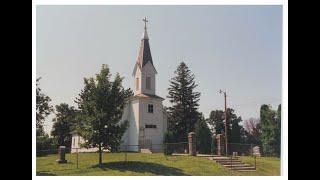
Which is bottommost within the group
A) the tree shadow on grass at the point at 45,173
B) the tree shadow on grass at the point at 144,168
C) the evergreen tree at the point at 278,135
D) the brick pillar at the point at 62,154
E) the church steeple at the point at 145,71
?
the tree shadow on grass at the point at 45,173

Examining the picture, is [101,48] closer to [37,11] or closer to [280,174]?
[37,11]

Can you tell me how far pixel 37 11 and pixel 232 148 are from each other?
6.02 meters

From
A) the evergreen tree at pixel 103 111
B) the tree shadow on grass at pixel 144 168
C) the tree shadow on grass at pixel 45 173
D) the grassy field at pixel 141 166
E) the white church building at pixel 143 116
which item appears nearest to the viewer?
the tree shadow on grass at pixel 45 173

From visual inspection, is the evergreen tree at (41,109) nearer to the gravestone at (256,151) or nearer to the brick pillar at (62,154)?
the brick pillar at (62,154)

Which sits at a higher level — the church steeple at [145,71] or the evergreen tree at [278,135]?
the church steeple at [145,71]

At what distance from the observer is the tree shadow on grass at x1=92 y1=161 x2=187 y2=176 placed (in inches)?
580

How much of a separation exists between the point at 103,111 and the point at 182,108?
204 cm

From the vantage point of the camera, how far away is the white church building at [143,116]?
15.0m

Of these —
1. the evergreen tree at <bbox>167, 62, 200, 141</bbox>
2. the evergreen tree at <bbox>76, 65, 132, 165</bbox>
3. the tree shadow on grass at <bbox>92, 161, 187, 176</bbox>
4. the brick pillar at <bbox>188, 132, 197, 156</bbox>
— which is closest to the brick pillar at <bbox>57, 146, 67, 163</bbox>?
the evergreen tree at <bbox>76, 65, 132, 165</bbox>

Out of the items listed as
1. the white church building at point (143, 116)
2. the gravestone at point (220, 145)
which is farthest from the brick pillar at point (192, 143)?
the white church building at point (143, 116)

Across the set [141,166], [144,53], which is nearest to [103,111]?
[141,166]

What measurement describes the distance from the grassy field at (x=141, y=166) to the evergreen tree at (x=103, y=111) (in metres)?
0.29
